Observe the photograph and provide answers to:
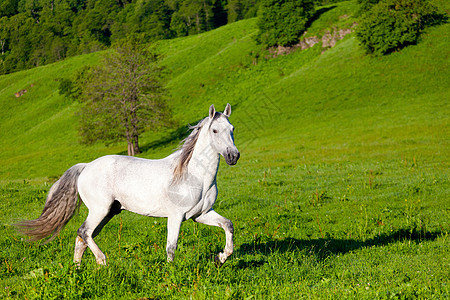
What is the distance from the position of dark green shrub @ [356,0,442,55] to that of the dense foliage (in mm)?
87219

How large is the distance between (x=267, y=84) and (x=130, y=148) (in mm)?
24912

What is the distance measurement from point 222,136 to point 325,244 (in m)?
3.37

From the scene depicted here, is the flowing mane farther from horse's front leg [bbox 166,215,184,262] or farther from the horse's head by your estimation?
horse's front leg [bbox 166,215,184,262]

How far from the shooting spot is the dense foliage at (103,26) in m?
137

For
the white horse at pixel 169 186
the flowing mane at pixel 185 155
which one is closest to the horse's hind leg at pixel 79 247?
the white horse at pixel 169 186

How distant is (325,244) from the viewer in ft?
24.2

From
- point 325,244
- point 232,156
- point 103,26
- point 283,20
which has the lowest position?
point 325,244

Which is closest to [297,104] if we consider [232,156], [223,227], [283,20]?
[283,20]

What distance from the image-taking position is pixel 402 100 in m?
42.2

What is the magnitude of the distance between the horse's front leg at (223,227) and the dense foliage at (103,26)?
418 ft

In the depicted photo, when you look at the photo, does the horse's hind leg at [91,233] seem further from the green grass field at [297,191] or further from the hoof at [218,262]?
the hoof at [218,262]

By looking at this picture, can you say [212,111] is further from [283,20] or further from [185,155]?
[283,20]

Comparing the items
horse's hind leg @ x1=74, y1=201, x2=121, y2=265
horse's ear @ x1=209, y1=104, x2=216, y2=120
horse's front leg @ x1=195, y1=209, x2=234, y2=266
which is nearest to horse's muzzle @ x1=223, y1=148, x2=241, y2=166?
horse's ear @ x1=209, y1=104, x2=216, y2=120

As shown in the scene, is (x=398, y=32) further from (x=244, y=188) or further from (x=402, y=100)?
(x=244, y=188)
